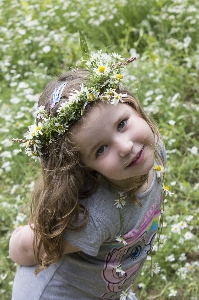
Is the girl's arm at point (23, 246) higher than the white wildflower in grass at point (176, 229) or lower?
higher

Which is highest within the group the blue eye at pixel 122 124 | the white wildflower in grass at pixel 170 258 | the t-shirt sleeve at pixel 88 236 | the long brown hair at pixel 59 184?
the blue eye at pixel 122 124

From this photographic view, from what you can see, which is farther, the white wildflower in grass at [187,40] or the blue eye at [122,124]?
the white wildflower in grass at [187,40]

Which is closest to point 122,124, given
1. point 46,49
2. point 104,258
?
point 104,258

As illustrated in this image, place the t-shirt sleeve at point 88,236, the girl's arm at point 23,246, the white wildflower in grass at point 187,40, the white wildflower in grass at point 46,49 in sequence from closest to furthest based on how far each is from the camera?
the t-shirt sleeve at point 88,236 < the girl's arm at point 23,246 < the white wildflower in grass at point 187,40 < the white wildflower in grass at point 46,49

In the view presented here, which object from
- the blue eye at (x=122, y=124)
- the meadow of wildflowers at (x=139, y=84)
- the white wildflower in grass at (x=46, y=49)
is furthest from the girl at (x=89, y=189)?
the white wildflower in grass at (x=46, y=49)

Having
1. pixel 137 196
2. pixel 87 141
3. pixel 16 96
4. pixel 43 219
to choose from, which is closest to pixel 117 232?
pixel 137 196

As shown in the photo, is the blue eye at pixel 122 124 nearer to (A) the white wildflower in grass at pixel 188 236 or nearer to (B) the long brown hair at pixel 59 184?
(B) the long brown hair at pixel 59 184

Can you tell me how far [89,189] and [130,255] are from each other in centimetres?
34

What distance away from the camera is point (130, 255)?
5.75ft

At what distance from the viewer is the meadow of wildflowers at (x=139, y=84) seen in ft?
7.33

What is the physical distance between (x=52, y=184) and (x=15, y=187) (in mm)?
1293

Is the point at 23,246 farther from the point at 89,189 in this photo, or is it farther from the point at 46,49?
the point at 46,49

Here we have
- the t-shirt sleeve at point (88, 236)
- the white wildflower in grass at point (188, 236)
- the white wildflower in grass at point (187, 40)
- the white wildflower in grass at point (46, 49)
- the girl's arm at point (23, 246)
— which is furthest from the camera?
the white wildflower in grass at point (46, 49)

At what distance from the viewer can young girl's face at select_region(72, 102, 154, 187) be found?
137cm
